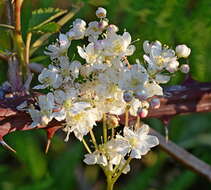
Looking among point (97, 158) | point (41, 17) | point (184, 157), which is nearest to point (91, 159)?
point (97, 158)

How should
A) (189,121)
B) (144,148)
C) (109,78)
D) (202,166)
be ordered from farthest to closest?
(189,121) < (202,166) < (144,148) < (109,78)

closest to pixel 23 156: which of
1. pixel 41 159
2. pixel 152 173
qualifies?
pixel 41 159

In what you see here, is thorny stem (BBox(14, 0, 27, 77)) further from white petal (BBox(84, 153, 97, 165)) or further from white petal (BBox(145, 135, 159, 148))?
white petal (BBox(145, 135, 159, 148))

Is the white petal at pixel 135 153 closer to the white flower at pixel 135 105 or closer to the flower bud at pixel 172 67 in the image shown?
the white flower at pixel 135 105

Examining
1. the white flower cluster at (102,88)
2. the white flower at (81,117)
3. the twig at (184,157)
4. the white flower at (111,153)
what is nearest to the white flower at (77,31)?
the white flower cluster at (102,88)

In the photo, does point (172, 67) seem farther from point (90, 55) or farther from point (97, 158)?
point (97, 158)

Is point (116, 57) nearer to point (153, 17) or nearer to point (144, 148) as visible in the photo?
point (144, 148)
